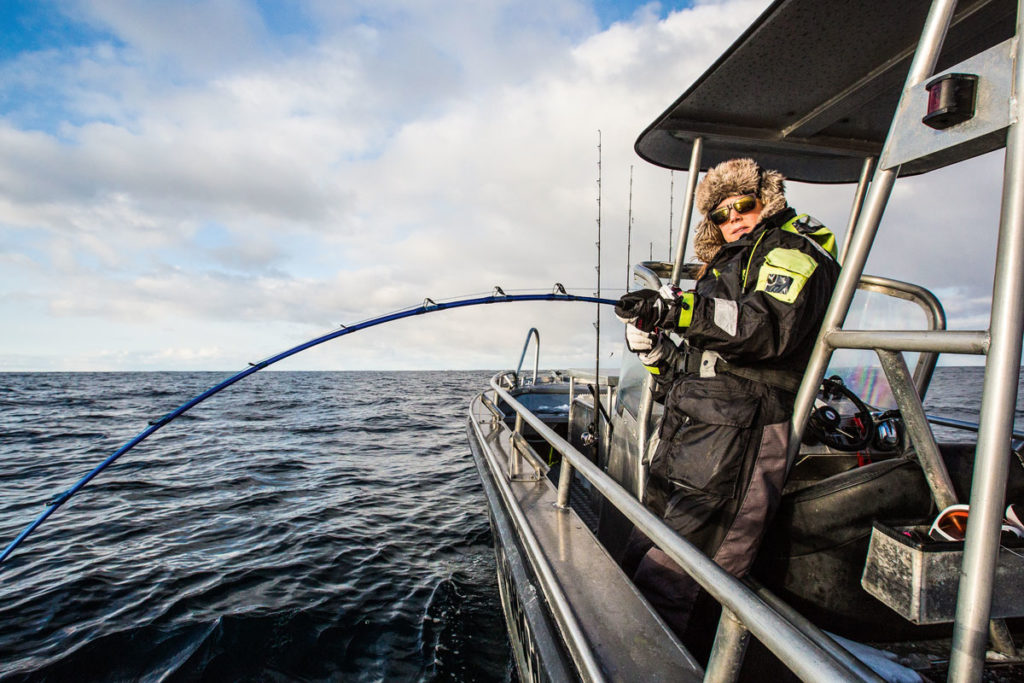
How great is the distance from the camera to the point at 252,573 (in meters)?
4.55

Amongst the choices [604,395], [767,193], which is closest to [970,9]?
[767,193]

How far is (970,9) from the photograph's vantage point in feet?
5.94

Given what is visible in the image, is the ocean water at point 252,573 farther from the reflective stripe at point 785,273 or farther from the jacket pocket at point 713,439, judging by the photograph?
the reflective stripe at point 785,273

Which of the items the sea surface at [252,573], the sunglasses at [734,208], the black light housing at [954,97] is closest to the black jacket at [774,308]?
the sunglasses at [734,208]

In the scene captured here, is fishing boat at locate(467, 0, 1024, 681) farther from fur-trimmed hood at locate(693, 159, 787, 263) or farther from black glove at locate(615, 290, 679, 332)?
black glove at locate(615, 290, 679, 332)

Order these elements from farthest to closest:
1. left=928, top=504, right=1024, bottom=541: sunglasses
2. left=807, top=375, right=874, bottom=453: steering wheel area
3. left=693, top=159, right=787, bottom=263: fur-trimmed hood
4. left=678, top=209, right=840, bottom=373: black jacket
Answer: left=807, top=375, right=874, bottom=453: steering wheel area, left=693, top=159, right=787, bottom=263: fur-trimmed hood, left=678, top=209, right=840, bottom=373: black jacket, left=928, top=504, right=1024, bottom=541: sunglasses

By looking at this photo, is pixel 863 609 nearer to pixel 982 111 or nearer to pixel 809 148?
pixel 982 111

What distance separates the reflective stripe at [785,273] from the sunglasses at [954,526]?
792mm

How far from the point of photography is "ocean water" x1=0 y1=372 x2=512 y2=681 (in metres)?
3.37

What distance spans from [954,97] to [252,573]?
567cm

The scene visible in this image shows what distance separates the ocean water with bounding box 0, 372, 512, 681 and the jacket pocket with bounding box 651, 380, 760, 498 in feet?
7.75

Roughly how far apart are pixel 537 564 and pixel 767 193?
1984 mm

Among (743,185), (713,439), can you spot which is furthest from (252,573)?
(743,185)

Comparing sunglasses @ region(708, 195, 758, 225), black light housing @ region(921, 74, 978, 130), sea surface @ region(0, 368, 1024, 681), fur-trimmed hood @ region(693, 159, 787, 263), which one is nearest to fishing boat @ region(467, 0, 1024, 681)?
black light housing @ region(921, 74, 978, 130)
